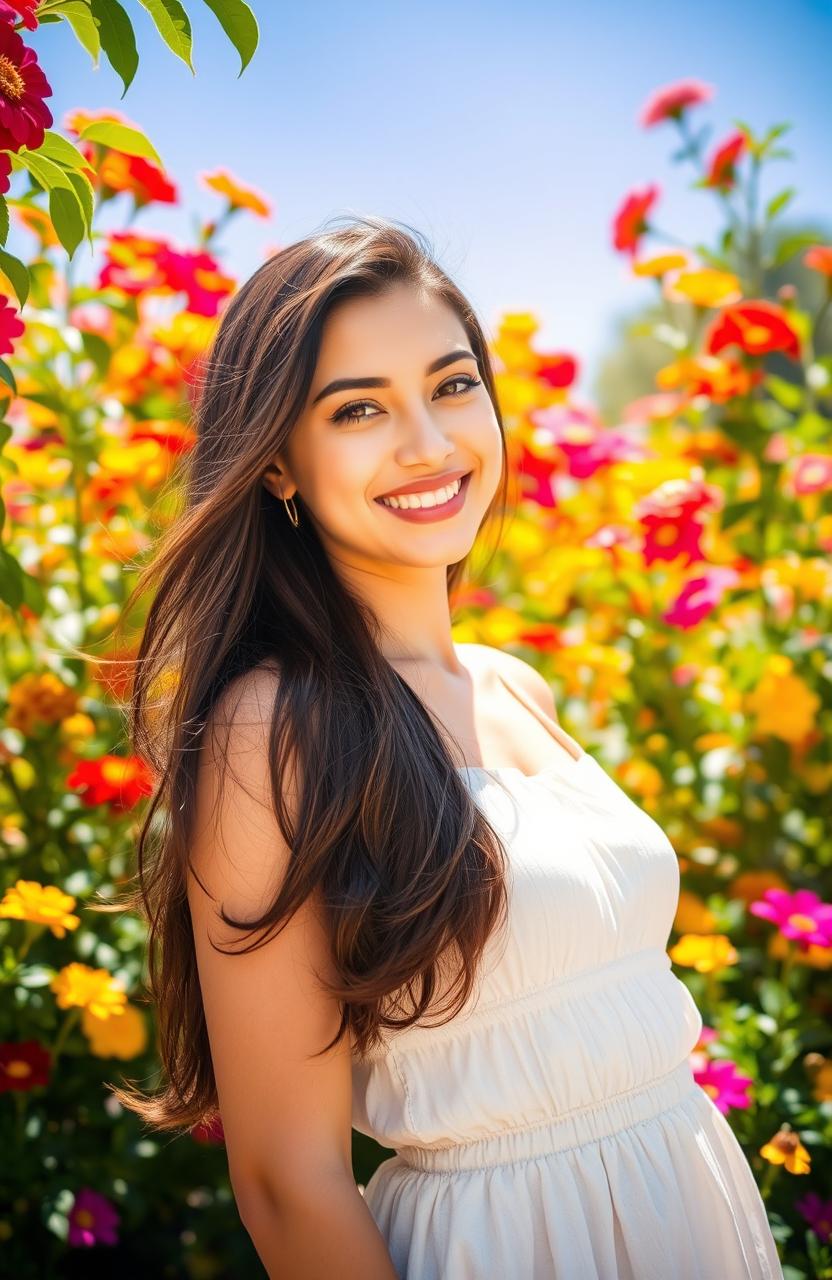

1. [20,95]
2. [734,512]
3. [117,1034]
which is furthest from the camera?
[734,512]

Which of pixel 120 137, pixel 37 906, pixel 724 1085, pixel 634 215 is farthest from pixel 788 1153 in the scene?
pixel 634 215

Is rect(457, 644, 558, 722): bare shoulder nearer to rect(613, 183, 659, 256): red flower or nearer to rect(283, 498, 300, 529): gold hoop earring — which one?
rect(283, 498, 300, 529): gold hoop earring

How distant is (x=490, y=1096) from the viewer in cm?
113

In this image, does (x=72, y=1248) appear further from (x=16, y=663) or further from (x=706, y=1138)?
(x=706, y=1138)

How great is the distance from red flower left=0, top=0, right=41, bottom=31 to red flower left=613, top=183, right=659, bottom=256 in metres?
1.63

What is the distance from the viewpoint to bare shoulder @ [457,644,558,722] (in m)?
1.58

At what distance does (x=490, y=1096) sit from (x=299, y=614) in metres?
0.53

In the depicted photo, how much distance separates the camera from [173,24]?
3.28 feet

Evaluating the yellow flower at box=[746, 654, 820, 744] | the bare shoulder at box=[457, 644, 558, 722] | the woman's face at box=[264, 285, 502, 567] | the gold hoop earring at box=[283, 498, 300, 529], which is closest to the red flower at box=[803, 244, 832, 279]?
the yellow flower at box=[746, 654, 820, 744]

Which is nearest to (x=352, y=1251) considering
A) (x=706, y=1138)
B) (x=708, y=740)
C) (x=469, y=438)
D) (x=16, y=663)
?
(x=706, y=1138)

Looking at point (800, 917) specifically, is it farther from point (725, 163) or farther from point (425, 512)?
point (725, 163)

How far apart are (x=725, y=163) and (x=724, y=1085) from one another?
5.78 ft

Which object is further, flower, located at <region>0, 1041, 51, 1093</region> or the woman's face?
flower, located at <region>0, 1041, 51, 1093</region>

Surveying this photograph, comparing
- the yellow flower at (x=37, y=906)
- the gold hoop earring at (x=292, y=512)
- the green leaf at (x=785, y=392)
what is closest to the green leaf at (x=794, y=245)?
the green leaf at (x=785, y=392)
